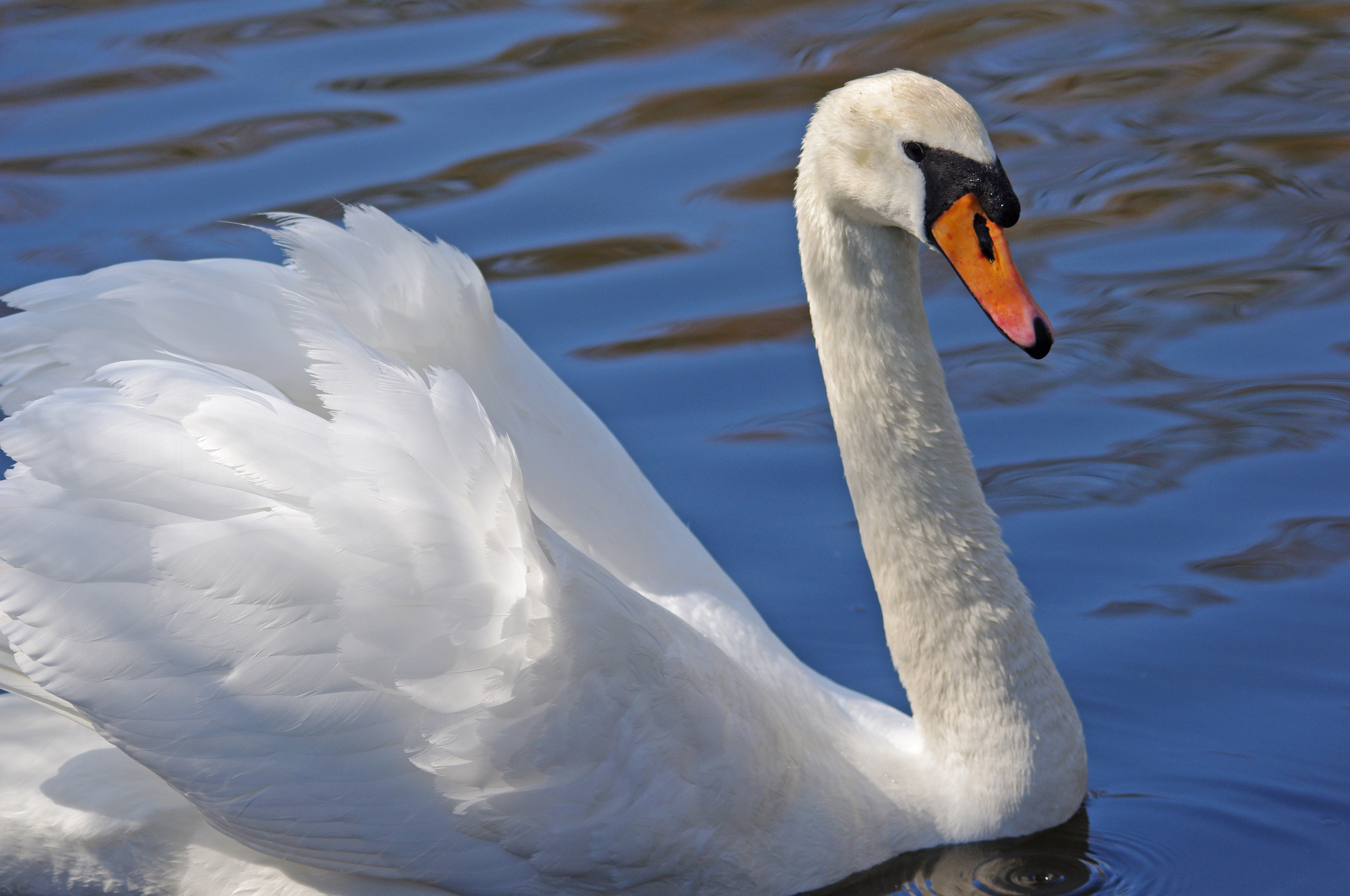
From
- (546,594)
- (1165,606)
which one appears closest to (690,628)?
(546,594)

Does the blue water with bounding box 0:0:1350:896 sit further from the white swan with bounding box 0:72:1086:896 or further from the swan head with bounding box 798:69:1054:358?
the swan head with bounding box 798:69:1054:358

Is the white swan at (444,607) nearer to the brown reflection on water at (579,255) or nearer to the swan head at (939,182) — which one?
the swan head at (939,182)

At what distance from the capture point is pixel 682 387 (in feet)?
21.8

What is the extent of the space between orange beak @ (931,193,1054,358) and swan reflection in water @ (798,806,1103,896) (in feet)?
3.90

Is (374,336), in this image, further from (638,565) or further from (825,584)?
(825,584)

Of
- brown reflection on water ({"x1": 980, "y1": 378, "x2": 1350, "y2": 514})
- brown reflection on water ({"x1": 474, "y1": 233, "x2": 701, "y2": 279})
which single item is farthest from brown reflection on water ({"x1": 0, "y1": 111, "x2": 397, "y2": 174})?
brown reflection on water ({"x1": 980, "y1": 378, "x2": 1350, "y2": 514})

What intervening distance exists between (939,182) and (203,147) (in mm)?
5595

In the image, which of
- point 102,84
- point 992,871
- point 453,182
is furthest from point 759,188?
point 992,871

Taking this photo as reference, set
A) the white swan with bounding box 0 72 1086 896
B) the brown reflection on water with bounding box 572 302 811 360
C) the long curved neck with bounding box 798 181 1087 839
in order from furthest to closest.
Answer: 1. the brown reflection on water with bounding box 572 302 811 360
2. the long curved neck with bounding box 798 181 1087 839
3. the white swan with bounding box 0 72 1086 896

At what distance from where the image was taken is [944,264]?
24.7 feet

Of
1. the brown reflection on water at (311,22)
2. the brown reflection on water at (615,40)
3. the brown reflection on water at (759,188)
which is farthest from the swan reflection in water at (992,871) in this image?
the brown reflection on water at (311,22)

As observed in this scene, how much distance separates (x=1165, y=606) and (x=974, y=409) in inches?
52.5

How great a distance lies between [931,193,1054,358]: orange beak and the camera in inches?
155

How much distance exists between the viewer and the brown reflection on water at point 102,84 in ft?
30.9
